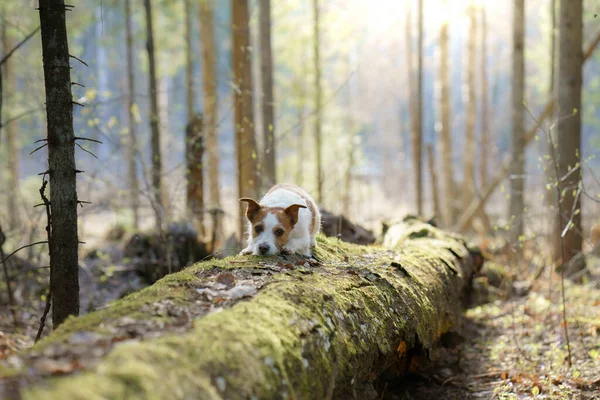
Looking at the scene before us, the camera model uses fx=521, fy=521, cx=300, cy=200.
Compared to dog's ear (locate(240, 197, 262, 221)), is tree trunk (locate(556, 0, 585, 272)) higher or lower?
higher

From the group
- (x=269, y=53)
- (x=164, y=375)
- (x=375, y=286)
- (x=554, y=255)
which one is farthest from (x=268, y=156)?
(x=164, y=375)

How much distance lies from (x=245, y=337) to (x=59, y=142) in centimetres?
238

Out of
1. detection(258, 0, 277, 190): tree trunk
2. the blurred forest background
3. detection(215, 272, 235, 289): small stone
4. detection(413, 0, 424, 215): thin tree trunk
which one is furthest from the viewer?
detection(413, 0, 424, 215): thin tree trunk

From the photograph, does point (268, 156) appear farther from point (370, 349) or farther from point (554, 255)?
point (370, 349)

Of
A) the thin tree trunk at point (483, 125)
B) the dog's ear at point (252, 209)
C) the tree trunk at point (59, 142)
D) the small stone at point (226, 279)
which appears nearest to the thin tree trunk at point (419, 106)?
the thin tree trunk at point (483, 125)

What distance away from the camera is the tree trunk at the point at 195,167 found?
10141 millimetres

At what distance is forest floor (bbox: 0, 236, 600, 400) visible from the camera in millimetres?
5270

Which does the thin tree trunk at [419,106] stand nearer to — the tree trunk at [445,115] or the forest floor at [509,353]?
the tree trunk at [445,115]

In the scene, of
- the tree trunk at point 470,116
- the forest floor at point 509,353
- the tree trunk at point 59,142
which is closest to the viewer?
the tree trunk at point 59,142

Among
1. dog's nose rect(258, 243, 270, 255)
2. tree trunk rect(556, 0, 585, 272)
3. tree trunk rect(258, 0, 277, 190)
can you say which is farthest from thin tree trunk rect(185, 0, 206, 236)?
tree trunk rect(556, 0, 585, 272)

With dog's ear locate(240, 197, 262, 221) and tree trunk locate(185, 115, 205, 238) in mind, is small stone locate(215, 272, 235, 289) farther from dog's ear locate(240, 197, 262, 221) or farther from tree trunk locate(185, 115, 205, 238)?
tree trunk locate(185, 115, 205, 238)

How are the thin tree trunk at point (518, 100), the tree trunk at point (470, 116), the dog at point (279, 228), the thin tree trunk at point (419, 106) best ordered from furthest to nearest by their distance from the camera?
the tree trunk at point (470, 116), the thin tree trunk at point (419, 106), the thin tree trunk at point (518, 100), the dog at point (279, 228)

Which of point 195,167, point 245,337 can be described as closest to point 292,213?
point 245,337

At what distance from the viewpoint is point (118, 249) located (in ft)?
36.8
